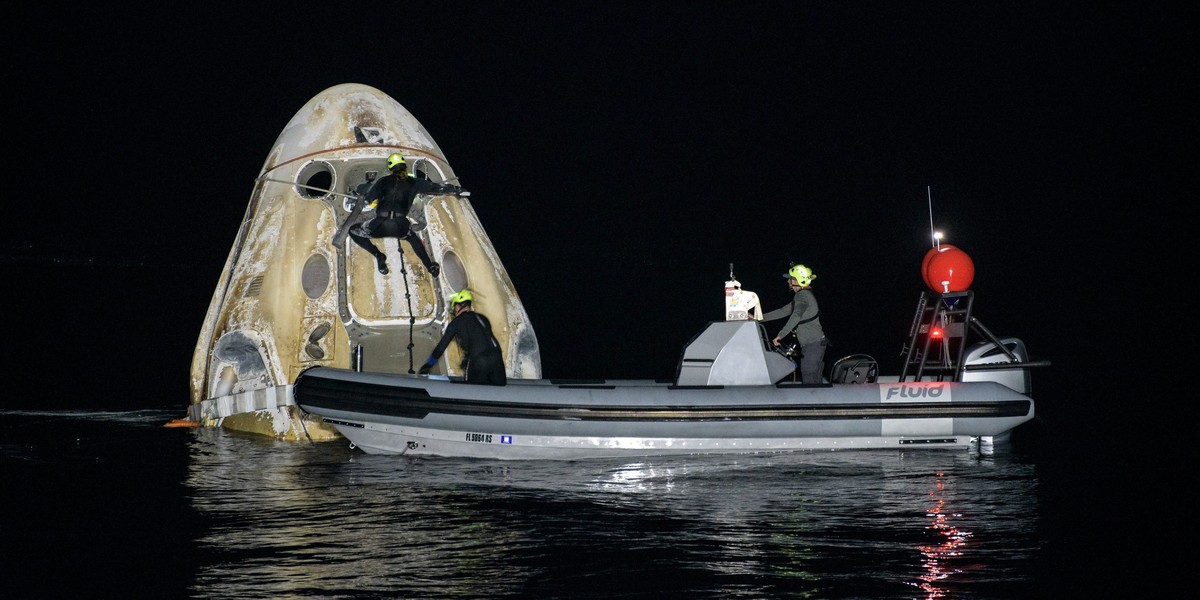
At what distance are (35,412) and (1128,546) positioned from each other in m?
15.3

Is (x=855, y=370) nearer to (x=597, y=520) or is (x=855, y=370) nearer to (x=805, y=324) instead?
(x=805, y=324)

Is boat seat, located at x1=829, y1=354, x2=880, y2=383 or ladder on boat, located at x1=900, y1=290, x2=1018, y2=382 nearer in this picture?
ladder on boat, located at x1=900, y1=290, x2=1018, y2=382

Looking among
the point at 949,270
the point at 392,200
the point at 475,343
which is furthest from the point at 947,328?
the point at 392,200

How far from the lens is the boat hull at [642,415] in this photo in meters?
11.8

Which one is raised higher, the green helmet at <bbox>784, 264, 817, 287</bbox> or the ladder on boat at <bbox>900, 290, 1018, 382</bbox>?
the green helmet at <bbox>784, 264, 817, 287</bbox>

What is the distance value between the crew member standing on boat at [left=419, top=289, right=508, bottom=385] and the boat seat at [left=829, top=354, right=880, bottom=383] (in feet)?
11.9

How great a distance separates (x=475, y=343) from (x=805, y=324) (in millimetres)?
3469

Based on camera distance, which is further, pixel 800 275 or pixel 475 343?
pixel 800 275

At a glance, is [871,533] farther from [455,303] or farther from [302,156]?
[302,156]

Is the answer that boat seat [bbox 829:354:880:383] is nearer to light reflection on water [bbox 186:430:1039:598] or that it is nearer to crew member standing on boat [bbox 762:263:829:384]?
crew member standing on boat [bbox 762:263:829:384]

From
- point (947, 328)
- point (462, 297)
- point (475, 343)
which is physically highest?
point (462, 297)

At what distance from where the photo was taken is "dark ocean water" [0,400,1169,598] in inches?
295

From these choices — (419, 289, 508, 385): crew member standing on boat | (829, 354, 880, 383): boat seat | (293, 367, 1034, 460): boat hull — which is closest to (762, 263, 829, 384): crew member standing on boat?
(829, 354, 880, 383): boat seat

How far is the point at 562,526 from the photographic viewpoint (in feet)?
29.9
